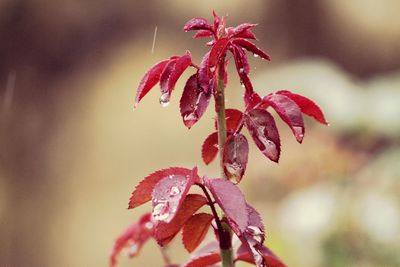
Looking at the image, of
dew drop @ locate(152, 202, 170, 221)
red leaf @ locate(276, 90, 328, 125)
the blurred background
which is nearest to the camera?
dew drop @ locate(152, 202, 170, 221)

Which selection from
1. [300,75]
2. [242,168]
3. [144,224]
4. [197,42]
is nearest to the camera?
[242,168]

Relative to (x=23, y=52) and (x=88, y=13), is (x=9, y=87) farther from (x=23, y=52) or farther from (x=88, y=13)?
(x=88, y=13)

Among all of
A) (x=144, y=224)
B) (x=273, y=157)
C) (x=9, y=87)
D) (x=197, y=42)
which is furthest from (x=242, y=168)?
(x=9, y=87)

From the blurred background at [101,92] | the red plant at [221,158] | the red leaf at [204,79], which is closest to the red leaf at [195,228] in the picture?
the red plant at [221,158]

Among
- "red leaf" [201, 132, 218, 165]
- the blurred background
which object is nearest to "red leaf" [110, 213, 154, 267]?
"red leaf" [201, 132, 218, 165]

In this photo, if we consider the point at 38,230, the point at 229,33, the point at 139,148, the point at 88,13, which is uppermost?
the point at 88,13

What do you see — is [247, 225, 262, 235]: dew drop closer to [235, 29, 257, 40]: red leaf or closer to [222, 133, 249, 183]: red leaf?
[222, 133, 249, 183]: red leaf

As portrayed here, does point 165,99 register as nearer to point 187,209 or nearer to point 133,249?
point 187,209
